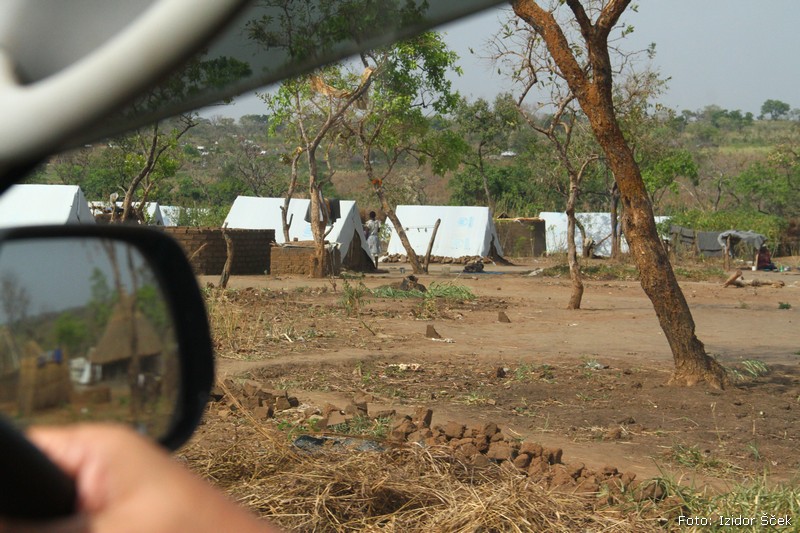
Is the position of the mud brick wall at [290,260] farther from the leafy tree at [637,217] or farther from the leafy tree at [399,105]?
the leafy tree at [637,217]

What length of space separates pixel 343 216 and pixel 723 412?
20.0 m

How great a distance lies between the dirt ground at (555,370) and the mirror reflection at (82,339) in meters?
4.46

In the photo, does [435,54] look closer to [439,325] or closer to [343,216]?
[343,216]

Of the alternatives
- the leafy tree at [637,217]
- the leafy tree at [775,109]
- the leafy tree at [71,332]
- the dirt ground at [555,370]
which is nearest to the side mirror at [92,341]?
the leafy tree at [71,332]

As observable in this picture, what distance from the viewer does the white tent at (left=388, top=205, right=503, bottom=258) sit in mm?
32750

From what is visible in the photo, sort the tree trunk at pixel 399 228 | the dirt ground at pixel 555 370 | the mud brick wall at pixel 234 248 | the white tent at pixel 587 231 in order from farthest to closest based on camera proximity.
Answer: the white tent at pixel 587 231
the tree trunk at pixel 399 228
the mud brick wall at pixel 234 248
the dirt ground at pixel 555 370

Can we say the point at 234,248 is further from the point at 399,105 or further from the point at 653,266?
the point at 653,266

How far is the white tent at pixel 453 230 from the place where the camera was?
1289 inches

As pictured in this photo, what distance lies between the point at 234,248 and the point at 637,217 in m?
15.5

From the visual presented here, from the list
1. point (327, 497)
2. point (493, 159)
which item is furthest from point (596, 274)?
point (493, 159)

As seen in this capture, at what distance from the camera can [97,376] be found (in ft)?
2.69

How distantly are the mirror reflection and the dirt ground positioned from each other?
4.46 metres

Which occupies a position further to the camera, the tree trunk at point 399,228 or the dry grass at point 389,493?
the tree trunk at point 399,228

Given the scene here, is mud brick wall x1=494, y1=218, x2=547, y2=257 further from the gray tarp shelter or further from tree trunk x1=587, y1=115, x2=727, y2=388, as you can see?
tree trunk x1=587, y1=115, x2=727, y2=388
